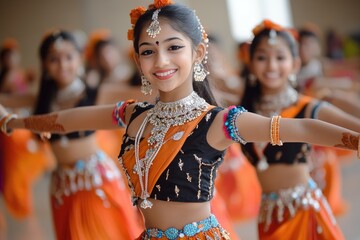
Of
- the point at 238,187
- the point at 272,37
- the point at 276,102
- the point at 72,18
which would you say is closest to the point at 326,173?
the point at 238,187

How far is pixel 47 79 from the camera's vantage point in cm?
344

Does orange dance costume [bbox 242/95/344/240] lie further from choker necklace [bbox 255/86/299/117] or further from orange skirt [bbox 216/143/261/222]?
orange skirt [bbox 216/143/261/222]

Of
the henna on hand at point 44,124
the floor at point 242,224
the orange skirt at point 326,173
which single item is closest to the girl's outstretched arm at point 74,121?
the henna on hand at point 44,124

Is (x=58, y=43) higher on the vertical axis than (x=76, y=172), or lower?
higher

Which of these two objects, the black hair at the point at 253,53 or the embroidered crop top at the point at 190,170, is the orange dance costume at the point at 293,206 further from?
the embroidered crop top at the point at 190,170

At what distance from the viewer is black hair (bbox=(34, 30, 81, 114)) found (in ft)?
11.1

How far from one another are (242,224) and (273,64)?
6.36ft

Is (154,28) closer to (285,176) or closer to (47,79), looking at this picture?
(285,176)

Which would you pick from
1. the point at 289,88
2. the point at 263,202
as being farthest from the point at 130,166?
the point at 289,88

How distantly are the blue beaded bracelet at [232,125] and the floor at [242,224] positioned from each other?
85.5 inches

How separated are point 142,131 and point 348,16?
34.5ft

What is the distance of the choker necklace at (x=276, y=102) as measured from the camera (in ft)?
9.07

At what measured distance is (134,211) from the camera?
3.12 m

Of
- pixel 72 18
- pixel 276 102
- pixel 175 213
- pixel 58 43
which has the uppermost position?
pixel 72 18
